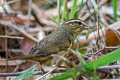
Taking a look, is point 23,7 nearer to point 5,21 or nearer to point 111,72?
point 5,21

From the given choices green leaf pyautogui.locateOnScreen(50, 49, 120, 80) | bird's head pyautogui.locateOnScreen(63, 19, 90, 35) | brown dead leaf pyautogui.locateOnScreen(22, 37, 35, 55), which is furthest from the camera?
brown dead leaf pyautogui.locateOnScreen(22, 37, 35, 55)

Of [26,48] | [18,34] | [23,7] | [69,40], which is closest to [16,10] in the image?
[23,7]

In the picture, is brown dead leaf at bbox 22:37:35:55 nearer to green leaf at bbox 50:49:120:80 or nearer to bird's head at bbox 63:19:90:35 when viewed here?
bird's head at bbox 63:19:90:35

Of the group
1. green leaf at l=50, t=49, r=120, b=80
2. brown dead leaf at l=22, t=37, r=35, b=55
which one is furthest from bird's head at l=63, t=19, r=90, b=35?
brown dead leaf at l=22, t=37, r=35, b=55

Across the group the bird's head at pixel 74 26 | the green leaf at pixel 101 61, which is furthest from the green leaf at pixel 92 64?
the bird's head at pixel 74 26

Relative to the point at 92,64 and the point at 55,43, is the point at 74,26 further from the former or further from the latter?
the point at 92,64

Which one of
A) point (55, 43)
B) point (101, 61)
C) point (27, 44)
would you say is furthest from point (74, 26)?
point (27, 44)

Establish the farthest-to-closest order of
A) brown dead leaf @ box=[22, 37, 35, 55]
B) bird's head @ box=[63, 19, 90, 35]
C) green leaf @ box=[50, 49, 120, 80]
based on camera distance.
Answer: brown dead leaf @ box=[22, 37, 35, 55], bird's head @ box=[63, 19, 90, 35], green leaf @ box=[50, 49, 120, 80]

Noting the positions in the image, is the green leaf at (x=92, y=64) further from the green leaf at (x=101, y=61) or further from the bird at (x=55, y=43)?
the bird at (x=55, y=43)
